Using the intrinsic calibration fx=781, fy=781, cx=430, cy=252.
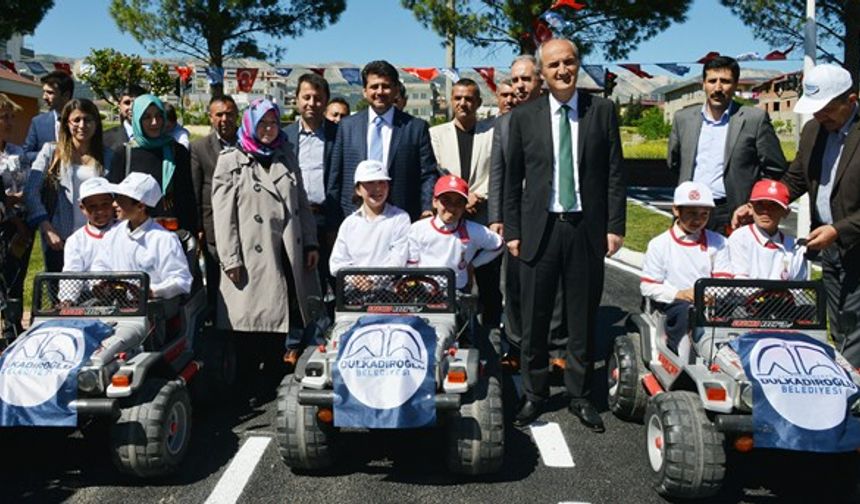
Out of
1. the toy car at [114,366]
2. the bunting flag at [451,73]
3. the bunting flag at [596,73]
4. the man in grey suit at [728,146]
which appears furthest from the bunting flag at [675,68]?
the toy car at [114,366]

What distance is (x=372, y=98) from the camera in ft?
18.6

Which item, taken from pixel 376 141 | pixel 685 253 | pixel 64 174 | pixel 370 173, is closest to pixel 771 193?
pixel 685 253

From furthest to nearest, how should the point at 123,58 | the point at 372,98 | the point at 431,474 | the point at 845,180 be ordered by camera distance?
the point at 123,58, the point at 372,98, the point at 845,180, the point at 431,474

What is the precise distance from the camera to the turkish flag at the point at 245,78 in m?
18.8

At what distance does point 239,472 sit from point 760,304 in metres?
3.05

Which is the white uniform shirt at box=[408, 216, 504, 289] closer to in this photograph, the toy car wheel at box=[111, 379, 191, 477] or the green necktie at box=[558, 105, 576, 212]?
the green necktie at box=[558, 105, 576, 212]

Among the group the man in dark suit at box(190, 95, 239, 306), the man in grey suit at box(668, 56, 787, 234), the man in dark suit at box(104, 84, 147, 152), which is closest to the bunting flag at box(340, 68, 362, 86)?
the man in dark suit at box(104, 84, 147, 152)

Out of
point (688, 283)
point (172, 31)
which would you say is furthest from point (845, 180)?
point (172, 31)

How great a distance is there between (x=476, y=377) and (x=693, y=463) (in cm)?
117

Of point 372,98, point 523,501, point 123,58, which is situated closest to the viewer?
point 523,501

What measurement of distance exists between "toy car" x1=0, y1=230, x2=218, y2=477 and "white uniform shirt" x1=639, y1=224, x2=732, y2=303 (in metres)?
2.95

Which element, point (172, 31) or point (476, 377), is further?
point (172, 31)

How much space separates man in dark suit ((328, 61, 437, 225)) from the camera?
578 centimetres

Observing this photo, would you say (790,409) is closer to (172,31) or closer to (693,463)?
(693,463)
